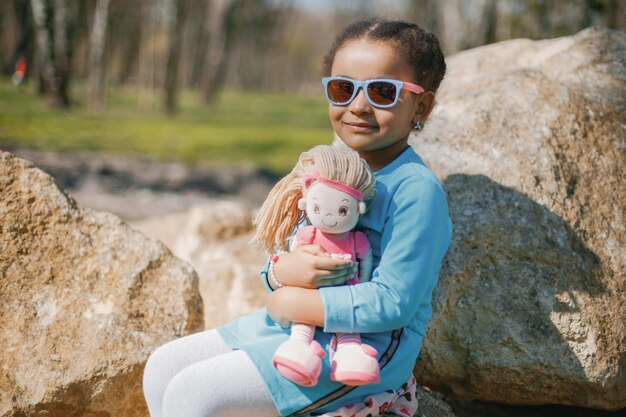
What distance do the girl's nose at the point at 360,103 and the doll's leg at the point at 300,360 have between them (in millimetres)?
788

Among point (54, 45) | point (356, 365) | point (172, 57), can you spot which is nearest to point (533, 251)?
point (356, 365)

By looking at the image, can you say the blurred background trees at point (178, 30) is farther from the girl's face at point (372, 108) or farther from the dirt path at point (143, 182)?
the dirt path at point (143, 182)


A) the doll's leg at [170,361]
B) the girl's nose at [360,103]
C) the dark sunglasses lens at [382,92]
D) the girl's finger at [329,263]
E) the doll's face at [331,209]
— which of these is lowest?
the doll's leg at [170,361]

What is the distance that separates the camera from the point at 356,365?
1945mm

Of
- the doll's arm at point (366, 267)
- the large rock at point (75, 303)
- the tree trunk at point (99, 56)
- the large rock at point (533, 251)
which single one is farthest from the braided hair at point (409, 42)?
the tree trunk at point (99, 56)

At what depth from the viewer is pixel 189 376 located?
2.09 m

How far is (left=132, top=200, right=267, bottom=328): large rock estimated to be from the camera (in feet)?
15.0

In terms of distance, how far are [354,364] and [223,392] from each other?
0.42 metres

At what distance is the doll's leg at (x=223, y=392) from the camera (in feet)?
6.73

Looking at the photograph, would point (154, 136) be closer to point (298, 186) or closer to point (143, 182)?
point (143, 182)

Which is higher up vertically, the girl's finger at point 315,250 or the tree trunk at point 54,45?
the girl's finger at point 315,250

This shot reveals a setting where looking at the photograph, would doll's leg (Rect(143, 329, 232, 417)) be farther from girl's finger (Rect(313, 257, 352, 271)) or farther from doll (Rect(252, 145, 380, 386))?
girl's finger (Rect(313, 257, 352, 271))

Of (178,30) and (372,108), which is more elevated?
(372,108)

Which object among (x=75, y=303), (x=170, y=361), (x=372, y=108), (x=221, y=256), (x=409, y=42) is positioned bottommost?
(x=221, y=256)
